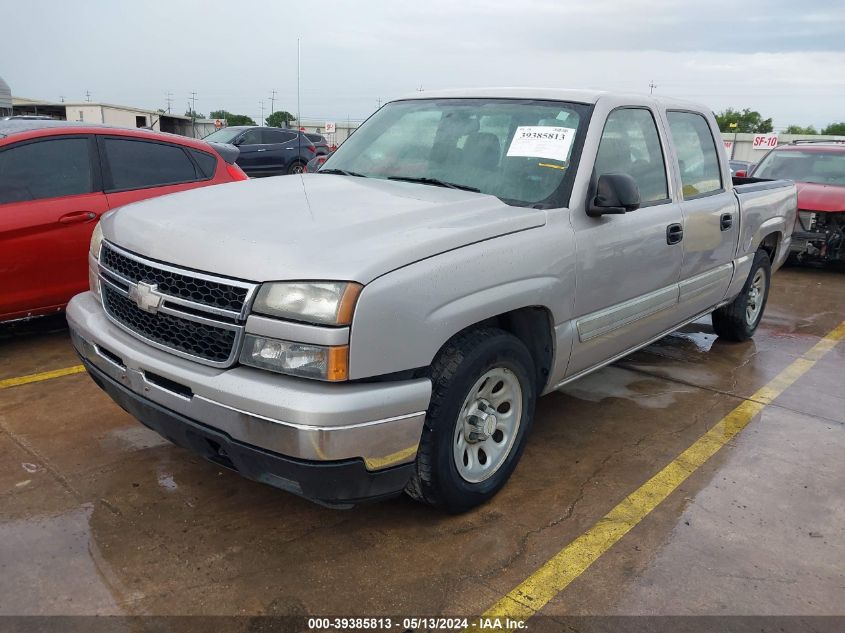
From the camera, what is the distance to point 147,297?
2697 mm

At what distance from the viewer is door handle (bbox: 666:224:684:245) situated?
395 centimetres

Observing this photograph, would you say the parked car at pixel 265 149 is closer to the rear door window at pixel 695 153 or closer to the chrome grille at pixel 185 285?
the rear door window at pixel 695 153

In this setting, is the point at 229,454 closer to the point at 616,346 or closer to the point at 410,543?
the point at 410,543

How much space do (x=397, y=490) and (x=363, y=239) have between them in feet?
3.13

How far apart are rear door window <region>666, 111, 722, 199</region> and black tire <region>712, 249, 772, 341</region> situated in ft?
3.68

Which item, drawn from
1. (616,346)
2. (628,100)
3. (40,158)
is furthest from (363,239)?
(40,158)

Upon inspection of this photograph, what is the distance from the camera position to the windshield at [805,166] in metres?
9.63

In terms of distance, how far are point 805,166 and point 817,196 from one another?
4.04ft

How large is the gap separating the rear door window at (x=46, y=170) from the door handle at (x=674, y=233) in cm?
405

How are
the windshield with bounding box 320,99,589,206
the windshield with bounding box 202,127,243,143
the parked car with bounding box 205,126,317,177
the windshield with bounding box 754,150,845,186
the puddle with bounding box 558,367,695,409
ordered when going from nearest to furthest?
the windshield with bounding box 320,99,589,206 → the puddle with bounding box 558,367,695,409 → the windshield with bounding box 754,150,845,186 → the windshield with bounding box 202,127,243,143 → the parked car with bounding box 205,126,317,177

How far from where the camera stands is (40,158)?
4953mm

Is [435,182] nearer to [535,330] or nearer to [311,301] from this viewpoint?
[535,330]

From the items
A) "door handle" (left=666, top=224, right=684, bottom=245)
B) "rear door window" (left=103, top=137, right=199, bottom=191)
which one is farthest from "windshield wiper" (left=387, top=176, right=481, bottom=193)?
"rear door window" (left=103, top=137, right=199, bottom=191)

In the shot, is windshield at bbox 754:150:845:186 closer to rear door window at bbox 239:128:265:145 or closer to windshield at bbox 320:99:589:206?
windshield at bbox 320:99:589:206
